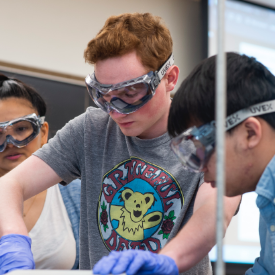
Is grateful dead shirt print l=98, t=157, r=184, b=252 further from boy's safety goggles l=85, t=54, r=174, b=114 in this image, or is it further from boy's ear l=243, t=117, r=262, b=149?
boy's ear l=243, t=117, r=262, b=149

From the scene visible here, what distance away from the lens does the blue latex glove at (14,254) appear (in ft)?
3.14

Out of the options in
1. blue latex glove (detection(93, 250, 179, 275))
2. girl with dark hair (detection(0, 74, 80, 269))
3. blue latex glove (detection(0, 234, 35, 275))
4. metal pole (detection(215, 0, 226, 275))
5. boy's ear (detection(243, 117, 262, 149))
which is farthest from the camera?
girl with dark hair (detection(0, 74, 80, 269))

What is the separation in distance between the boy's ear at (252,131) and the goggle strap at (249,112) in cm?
1

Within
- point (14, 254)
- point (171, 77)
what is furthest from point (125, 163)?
point (14, 254)

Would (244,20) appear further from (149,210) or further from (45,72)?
(149,210)

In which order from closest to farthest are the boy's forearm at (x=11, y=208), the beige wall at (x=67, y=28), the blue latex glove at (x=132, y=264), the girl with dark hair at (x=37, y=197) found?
the blue latex glove at (x=132, y=264) → the boy's forearm at (x=11, y=208) → the girl with dark hair at (x=37, y=197) → the beige wall at (x=67, y=28)

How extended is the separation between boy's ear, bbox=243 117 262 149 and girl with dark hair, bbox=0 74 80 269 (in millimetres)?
1130

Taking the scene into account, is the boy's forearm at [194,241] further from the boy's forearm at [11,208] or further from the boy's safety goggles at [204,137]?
the boy's forearm at [11,208]

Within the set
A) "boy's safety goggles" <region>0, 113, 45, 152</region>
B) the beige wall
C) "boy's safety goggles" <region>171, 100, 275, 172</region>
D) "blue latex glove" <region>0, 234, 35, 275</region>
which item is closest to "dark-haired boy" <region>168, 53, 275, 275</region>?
"boy's safety goggles" <region>171, 100, 275, 172</region>

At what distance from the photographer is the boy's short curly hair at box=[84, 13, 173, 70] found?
1044 millimetres

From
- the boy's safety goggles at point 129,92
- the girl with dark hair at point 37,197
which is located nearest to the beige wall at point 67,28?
the girl with dark hair at point 37,197

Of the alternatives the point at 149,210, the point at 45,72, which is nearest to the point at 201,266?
the point at 149,210

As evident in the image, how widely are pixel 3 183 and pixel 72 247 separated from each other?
2.13 ft

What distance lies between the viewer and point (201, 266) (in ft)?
3.58
